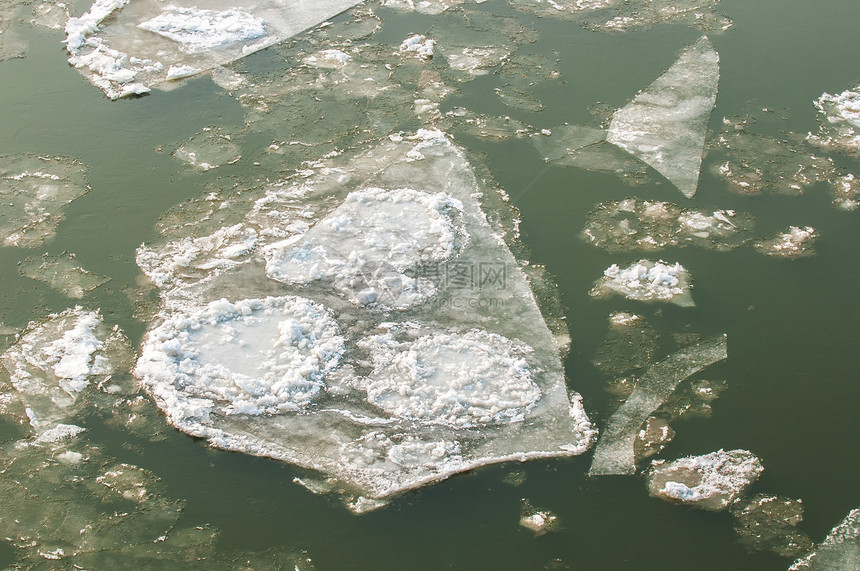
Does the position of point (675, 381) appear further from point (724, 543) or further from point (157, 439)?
point (157, 439)

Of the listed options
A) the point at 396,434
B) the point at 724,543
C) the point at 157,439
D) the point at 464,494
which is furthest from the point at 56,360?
the point at 724,543

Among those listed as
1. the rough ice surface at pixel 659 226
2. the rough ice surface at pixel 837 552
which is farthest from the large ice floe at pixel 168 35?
the rough ice surface at pixel 837 552

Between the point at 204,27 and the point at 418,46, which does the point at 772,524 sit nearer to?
the point at 418,46

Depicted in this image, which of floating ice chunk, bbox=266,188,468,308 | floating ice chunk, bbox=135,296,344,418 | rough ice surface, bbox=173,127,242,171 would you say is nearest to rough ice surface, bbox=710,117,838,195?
floating ice chunk, bbox=266,188,468,308

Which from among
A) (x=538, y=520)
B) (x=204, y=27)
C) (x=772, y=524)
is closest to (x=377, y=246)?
(x=538, y=520)

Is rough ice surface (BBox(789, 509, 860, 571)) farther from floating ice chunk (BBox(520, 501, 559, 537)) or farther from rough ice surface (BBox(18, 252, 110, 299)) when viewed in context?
rough ice surface (BBox(18, 252, 110, 299))

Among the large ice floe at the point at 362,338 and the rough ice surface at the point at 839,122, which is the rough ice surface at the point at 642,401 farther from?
the rough ice surface at the point at 839,122
